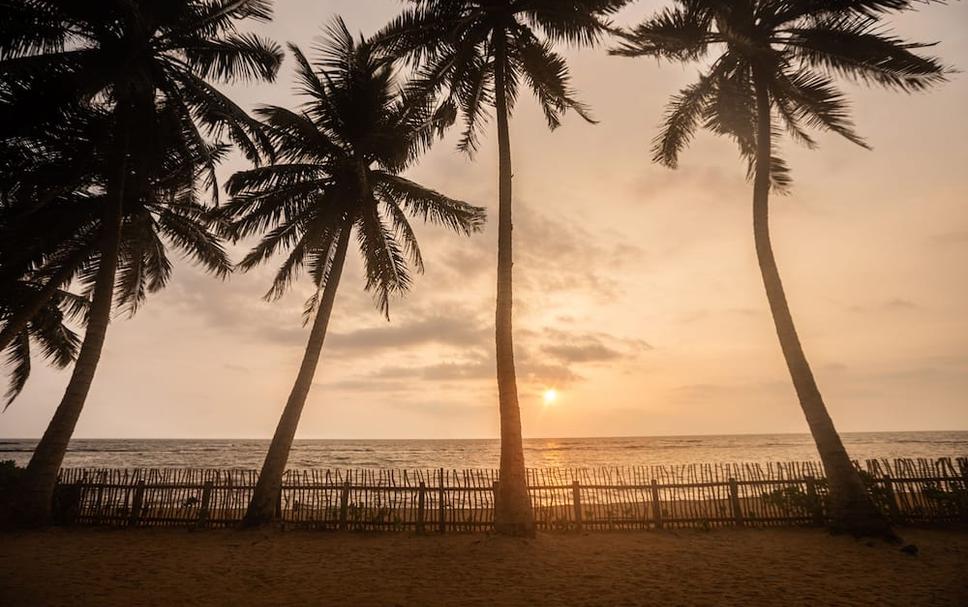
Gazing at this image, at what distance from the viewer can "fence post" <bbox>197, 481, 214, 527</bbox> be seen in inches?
433

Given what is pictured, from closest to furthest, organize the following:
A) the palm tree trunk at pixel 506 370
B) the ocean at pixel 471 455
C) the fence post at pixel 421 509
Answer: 1. the palm tree trunk at pixel 506 370
2. the fence post at pixel 421 509
3. the ocean at pixel 471 455

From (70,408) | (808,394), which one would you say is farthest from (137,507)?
(808,394)

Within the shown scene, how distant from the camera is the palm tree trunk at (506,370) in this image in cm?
952

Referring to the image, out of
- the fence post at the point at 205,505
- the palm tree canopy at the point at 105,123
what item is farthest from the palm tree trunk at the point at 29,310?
the fence post at the point at 205,505

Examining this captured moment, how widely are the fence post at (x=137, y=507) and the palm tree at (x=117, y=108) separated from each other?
1.60m

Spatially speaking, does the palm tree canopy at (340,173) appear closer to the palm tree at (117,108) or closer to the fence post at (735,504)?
the palm tree at (117,108)

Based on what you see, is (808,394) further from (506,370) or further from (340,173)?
(340,173)

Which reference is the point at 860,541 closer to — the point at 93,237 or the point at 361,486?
the point at 361,486

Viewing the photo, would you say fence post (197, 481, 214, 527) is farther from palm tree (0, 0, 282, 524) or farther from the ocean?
the ocean

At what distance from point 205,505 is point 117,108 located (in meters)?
10.4

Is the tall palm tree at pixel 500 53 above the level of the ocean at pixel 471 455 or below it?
above

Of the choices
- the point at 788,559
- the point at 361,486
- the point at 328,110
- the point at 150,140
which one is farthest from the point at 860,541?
the point at 150,140

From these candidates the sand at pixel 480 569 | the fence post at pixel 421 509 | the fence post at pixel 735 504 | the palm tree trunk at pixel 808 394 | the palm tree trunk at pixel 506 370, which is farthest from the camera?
the fence post at pixel 735 504

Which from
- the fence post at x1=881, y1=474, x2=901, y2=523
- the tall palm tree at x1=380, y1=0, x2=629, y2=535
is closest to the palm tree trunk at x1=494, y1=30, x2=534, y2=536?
the tall palm tree at x1=380, y1=0, x2=629, y2=535
